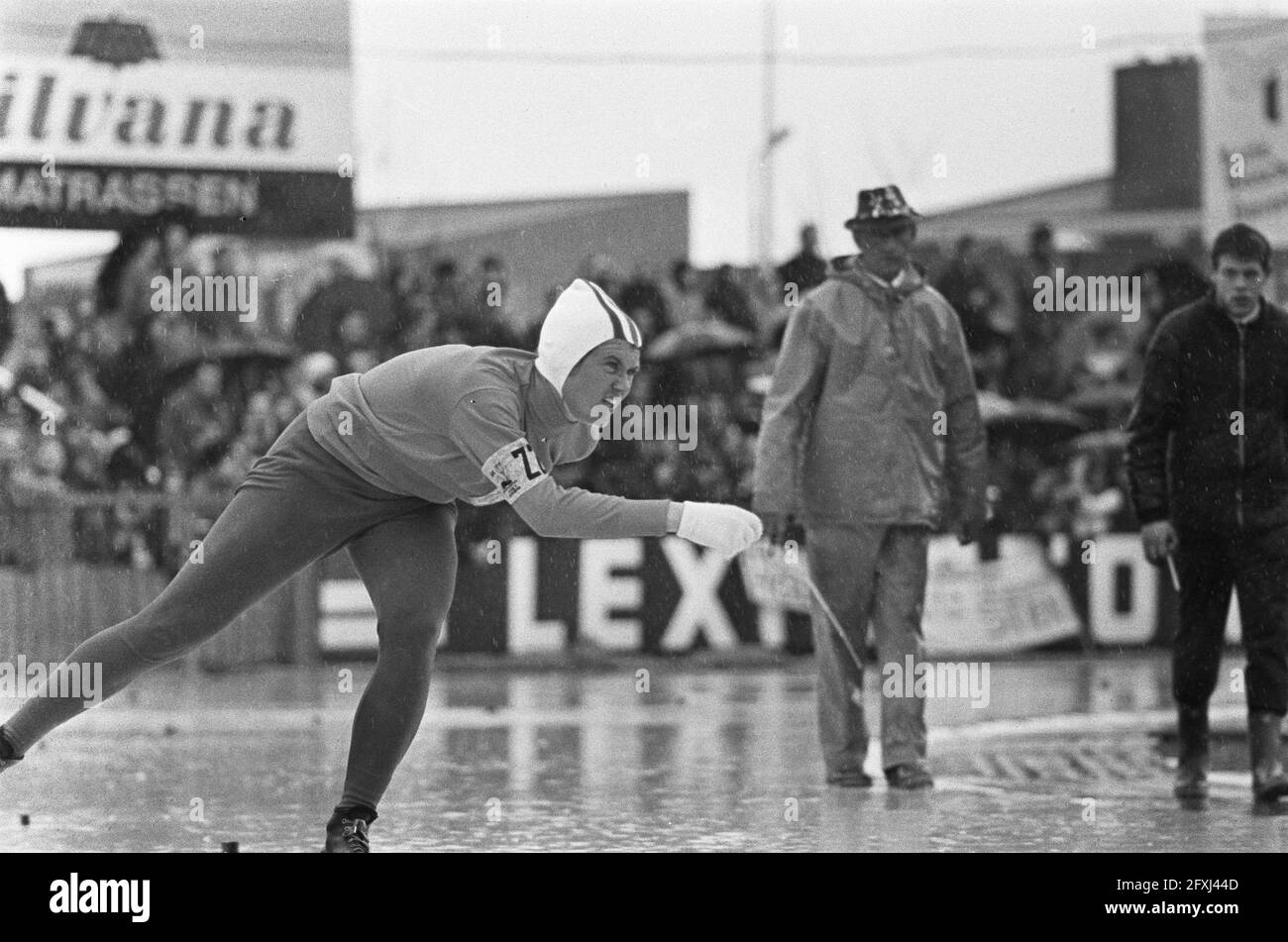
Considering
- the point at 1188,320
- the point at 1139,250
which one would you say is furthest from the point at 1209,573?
the point at 1139,250

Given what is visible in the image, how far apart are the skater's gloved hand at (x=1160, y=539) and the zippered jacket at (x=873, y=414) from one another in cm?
70

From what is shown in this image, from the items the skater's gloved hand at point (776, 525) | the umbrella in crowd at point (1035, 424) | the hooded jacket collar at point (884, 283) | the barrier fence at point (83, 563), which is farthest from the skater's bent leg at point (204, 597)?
the umbrella in crowd at point (1035, 424)

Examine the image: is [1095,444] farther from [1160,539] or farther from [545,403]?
[545,403]

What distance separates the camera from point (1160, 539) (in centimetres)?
814

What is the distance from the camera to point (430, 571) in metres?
6.21

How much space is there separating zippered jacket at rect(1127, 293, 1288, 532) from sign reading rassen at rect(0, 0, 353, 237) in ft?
26.9

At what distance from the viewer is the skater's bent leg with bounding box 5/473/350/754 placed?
6023 mm

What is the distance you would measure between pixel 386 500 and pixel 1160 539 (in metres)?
3.25

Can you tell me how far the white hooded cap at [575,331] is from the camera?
5969mm

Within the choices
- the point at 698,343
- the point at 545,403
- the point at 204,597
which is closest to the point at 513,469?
the point at 545,403

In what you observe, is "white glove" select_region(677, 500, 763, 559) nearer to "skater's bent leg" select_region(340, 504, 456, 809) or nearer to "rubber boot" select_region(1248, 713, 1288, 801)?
"skater's bent leg" select_region(340, 504, 456, 809)

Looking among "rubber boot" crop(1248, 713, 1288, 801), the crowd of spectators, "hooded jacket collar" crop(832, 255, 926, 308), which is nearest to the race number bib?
"hooded jacket collar" crop(832, 255, 926, 308)
